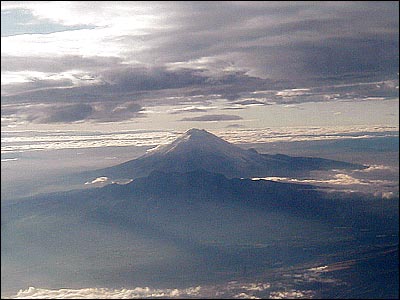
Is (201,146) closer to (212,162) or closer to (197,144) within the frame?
(197,144)

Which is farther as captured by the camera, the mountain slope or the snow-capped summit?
the snow-capped summit

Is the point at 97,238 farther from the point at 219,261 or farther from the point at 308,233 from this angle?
the point at 308,233

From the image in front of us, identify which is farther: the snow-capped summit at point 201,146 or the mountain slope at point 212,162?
the snow-capped summit at point 201,146

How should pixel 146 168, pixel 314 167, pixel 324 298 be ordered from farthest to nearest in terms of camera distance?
pixel 146 168, pixel 314 167, pixel 324 298

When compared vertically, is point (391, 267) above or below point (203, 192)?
below

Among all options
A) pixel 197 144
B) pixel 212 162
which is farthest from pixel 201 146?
pixel 212 162

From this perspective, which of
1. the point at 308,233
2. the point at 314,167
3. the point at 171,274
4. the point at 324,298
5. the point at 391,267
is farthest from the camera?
the point at 308,233

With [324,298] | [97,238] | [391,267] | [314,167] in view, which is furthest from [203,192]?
[324,298]

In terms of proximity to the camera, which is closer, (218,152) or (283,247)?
(283,247)
